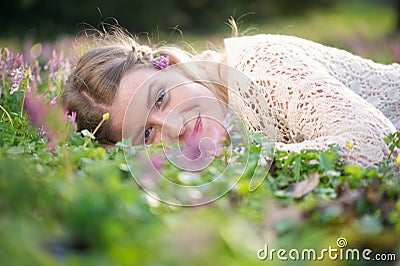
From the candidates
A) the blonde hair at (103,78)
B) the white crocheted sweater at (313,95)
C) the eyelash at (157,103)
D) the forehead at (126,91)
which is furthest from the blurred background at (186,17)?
the eyelash at (157,103)

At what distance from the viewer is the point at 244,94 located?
10.5 feet

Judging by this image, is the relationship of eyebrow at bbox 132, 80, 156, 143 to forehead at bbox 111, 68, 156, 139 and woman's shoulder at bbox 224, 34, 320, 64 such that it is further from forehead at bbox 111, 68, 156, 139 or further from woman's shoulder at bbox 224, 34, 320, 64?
woman's shoulder at bbox 224, 34, 320, 64

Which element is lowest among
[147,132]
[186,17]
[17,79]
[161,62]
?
[147,132]

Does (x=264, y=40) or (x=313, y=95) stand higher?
(x=264, y=40)

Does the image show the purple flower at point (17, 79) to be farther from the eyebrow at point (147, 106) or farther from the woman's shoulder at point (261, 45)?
the woman's shoulder at point (261, 45)

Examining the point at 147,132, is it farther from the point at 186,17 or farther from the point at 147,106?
the point at 186,17

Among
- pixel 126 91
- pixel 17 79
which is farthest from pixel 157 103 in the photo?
pixel 17 79

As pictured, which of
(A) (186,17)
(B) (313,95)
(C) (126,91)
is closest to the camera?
(B) (313,95)

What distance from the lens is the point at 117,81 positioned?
3.18 m

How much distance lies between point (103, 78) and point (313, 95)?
97 centimetres

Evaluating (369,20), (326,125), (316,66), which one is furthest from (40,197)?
(369,20)

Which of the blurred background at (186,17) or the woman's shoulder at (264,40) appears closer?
the woman's shoulder at (264,40)

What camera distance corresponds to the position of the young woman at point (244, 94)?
9.07 ft

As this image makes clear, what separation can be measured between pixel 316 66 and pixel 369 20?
1641 centimetres
